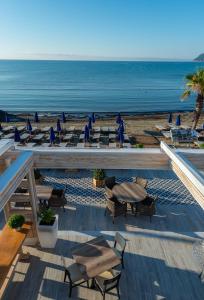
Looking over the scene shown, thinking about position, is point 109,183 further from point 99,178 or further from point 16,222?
point 16,222

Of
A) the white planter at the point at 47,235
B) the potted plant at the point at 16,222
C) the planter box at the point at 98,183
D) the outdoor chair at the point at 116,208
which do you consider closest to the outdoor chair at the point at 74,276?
the white planter at the point at 47,235

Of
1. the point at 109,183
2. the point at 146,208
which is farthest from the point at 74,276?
the point at 109,183

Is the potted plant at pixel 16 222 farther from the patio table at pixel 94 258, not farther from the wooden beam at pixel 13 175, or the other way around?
the patio table at pixel 94 258

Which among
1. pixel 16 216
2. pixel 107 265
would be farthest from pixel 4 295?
pixel 107 265

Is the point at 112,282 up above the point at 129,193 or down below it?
below

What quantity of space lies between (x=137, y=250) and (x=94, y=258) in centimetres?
193

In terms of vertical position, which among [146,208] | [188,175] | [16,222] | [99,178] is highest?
[188,175]

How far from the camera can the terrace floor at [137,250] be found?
6621 millimetres

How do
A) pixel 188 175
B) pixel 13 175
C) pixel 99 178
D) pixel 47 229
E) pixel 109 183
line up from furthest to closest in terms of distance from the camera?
pixel 99 178
pixel 109 183
pixel 47 229
pixel 188 175
pixel 13 175

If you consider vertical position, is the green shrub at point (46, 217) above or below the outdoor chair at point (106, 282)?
above

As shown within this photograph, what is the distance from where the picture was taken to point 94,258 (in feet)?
21.4

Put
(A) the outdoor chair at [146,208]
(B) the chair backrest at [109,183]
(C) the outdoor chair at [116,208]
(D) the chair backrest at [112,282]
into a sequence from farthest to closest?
(B) the chair backrest at [109,183] → (A) the outdoor chair at [146,208] → (C) the outdoor chair at [116,208] → (D) the chair backrest at [112,282]

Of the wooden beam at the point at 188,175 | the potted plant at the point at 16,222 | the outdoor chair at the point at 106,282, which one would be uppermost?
the wooden beam at the point at 188,175

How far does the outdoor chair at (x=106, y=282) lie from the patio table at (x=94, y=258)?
271 mm
